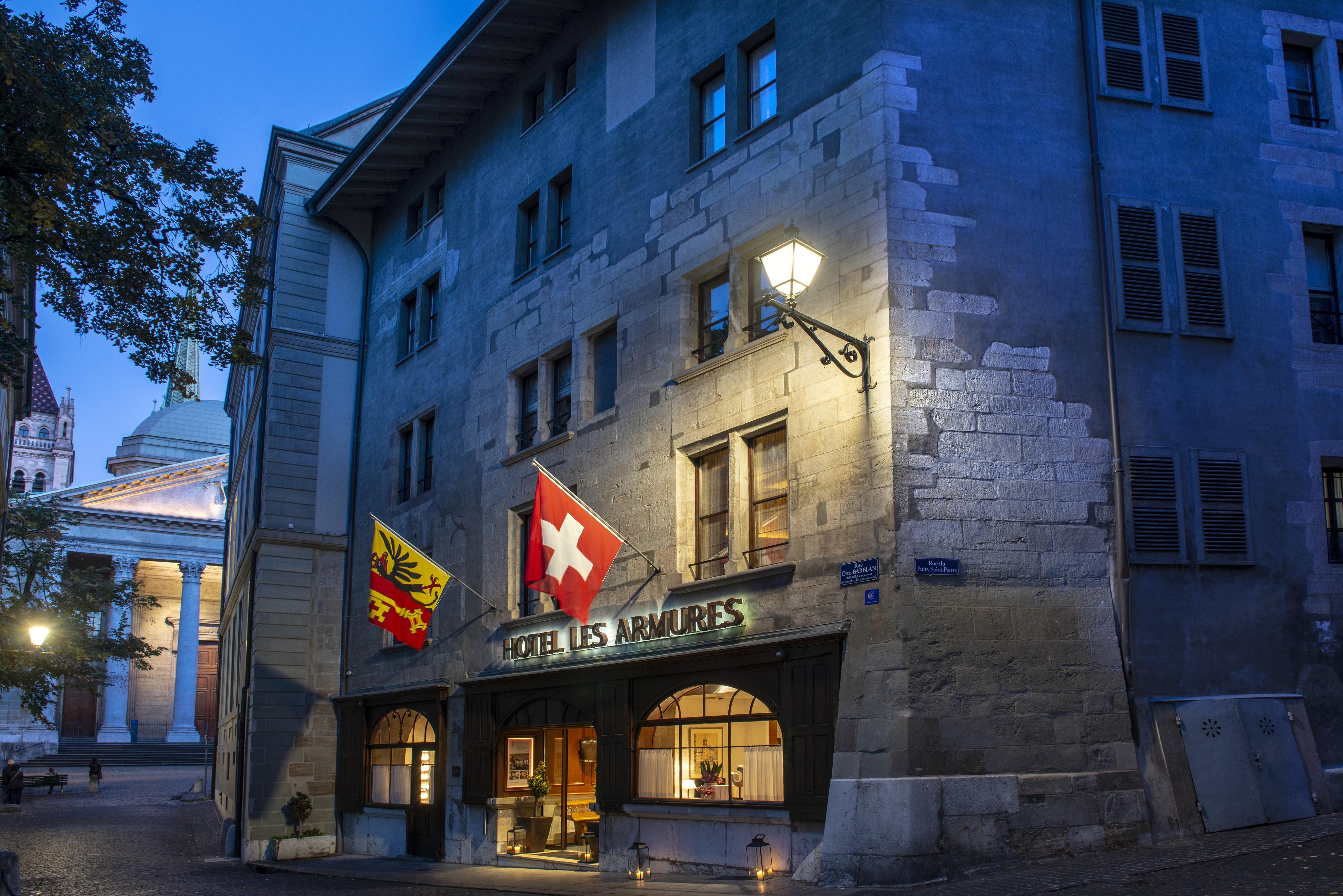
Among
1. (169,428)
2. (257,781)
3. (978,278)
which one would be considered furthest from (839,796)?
(169,428)

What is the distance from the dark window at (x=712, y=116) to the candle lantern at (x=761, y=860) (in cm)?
1020

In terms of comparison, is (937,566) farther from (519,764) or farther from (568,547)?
(519,764)

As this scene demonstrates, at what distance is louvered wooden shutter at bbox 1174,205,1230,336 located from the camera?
A: 16312 millimetres

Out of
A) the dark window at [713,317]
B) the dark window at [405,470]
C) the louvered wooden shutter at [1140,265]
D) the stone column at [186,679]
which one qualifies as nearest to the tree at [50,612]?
the dark window at [405,470]

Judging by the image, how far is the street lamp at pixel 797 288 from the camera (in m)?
13.9

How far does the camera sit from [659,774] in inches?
689

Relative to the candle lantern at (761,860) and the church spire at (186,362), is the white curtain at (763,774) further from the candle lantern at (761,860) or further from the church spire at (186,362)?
the church spire at (186,362)

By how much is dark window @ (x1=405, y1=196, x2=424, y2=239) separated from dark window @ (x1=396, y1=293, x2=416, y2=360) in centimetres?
166

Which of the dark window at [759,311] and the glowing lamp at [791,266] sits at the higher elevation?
the dark window at [759,311]

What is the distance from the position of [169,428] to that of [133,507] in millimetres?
39104

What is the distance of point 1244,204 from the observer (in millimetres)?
16828

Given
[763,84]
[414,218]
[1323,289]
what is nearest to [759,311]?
[763,84]

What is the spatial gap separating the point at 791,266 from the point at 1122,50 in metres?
6.72

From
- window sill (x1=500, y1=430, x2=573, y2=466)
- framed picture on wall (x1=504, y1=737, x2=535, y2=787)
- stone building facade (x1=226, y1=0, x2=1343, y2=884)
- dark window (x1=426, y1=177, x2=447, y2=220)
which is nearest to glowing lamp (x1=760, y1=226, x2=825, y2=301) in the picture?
stone building facade (x1=226, y1=0, x2=1343, y2=884)
